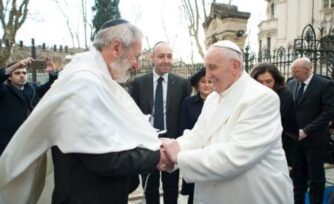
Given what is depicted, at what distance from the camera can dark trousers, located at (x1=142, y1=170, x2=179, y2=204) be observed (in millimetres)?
4422

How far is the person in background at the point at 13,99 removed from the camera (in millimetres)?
4770

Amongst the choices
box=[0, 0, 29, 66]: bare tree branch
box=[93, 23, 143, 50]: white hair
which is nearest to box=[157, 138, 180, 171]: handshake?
box=[93, 23, 143, 50]: white hair

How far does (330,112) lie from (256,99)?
2842 mm

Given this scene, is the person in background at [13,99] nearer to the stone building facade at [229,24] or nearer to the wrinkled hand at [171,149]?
the wrinkled hand at [171,149]

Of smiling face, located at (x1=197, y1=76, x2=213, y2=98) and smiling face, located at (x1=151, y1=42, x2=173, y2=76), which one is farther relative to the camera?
smiling face, located at (x1=151, y1=42, x2=173, y2=76)

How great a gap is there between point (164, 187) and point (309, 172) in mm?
1979

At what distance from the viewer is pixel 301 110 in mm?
4852

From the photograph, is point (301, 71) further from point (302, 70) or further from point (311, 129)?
point (311, 129)

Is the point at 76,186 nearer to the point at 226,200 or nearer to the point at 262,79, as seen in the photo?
the point at 226,200

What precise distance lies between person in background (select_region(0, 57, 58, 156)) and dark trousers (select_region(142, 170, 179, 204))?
1966 millimetres

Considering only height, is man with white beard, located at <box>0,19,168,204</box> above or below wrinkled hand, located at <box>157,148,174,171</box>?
above

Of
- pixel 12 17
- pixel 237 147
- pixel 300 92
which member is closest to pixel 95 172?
pixel 237 147

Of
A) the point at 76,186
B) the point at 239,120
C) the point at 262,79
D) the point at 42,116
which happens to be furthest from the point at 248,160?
the point at 262,79

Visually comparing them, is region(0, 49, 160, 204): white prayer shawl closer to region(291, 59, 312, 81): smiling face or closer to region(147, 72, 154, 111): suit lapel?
region(147, 72, 154, 111): suit lapel
